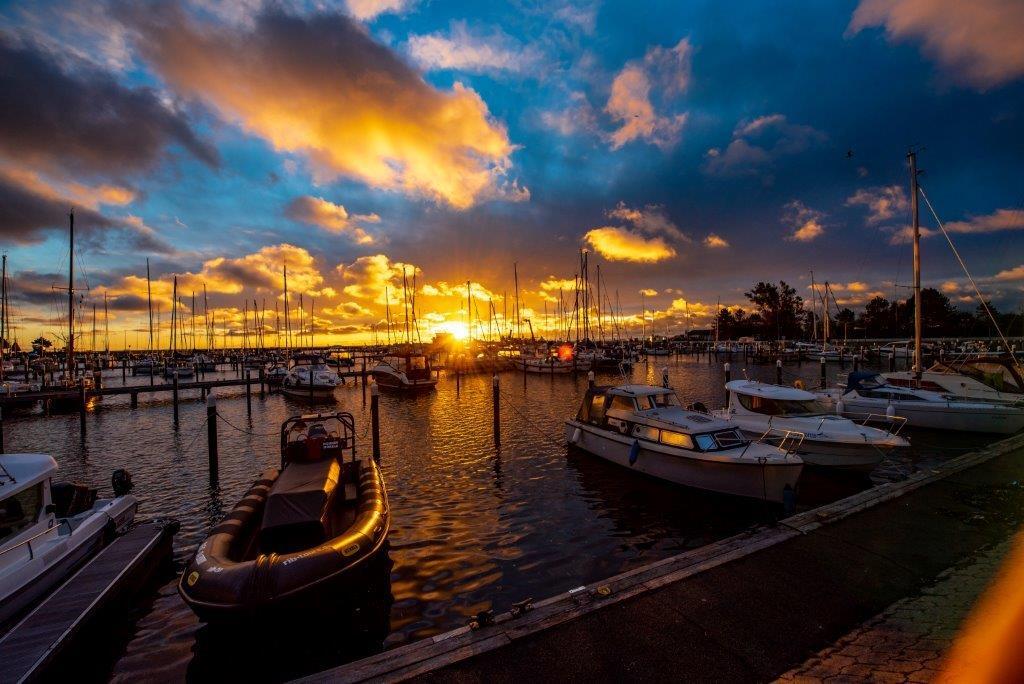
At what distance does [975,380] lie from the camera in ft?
71.8

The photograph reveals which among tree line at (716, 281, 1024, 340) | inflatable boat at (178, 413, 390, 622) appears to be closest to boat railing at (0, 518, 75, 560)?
inflatable boat at (178, 413, 390, 622)

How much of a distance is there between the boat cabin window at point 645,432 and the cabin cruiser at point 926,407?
8.87m

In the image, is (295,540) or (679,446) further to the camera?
(679,446)

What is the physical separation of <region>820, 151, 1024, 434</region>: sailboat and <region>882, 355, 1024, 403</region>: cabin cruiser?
28 cm

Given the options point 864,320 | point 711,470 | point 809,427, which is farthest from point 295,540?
point 864,320

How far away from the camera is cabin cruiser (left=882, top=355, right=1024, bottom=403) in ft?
68.3

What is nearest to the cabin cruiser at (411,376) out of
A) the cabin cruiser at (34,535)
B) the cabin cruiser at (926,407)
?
the cabin cruiser at (926,407)

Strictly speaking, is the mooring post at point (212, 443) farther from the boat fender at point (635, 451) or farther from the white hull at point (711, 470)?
the boat fender at point (635, 451)

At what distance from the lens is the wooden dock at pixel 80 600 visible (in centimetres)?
571

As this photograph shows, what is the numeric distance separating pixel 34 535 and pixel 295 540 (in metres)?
4.14

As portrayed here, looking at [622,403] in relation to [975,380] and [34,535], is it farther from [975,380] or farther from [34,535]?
[975,380]

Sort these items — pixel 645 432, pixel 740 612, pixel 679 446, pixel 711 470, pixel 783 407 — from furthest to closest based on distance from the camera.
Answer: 1. pixel 783 407
2. pixel 645 432
3. pixel 679 446
4. pixel 711 470
5. pixel 740 612

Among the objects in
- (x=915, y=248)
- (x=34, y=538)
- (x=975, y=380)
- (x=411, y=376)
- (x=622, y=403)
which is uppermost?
(x=915, y=248)

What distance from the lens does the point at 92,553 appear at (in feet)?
29.3
